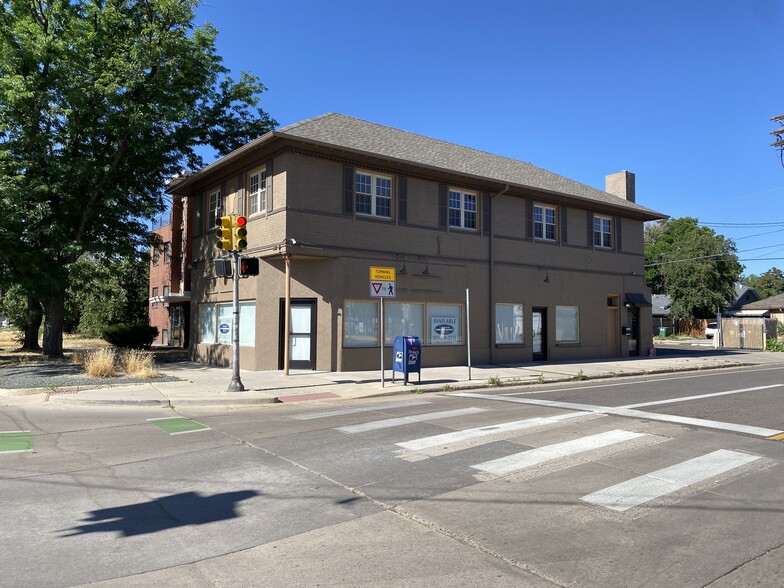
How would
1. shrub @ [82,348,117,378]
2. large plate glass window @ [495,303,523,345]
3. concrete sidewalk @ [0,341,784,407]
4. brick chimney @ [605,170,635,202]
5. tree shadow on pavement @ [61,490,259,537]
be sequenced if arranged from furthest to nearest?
brick chimney @ [605,170,635,202] → large plate glass window @ [495,303,523,345] → shrub @ [82,348,117,378] → concrete sidewalk @ [0,341,784,407] → tree shadow on pavement @ [61,490,259,537]

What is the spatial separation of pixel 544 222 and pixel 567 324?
4.52 metres

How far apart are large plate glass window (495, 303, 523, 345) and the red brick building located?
→ 1307 centimetres

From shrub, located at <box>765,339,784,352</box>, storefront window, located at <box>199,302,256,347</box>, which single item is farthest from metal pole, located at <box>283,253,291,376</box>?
shrub, located at <box>765,339,784,352</box>

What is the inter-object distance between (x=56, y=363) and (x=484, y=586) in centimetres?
1994

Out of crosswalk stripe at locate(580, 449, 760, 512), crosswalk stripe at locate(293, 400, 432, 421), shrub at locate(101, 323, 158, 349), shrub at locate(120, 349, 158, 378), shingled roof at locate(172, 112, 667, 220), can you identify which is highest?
shingled roof at locate(172, 112, 667, 220)

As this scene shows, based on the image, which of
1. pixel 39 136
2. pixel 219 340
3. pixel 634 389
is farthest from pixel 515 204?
pixel 39 136

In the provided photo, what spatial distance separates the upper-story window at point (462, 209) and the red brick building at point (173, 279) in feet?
37.0

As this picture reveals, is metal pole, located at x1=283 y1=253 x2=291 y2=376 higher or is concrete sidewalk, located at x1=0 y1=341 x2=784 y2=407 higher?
metal pole, located at x1=283 y1=253 x2=291 y2=376

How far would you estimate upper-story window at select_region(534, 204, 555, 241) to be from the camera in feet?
79.3

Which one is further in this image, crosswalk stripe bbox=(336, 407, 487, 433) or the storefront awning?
the storefront awning

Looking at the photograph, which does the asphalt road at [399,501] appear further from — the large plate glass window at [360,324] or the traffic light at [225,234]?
the large plate glass window at [360,324]

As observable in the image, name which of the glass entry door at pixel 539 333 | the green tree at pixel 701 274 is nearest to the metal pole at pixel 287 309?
the glass entry door at pixel 539 333

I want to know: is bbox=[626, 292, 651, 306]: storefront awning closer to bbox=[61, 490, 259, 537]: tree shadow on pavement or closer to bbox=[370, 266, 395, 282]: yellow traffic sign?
bbox=[370, 266, 395, 282]: yellow traffic sign

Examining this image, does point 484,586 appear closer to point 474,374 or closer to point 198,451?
point 198,451
